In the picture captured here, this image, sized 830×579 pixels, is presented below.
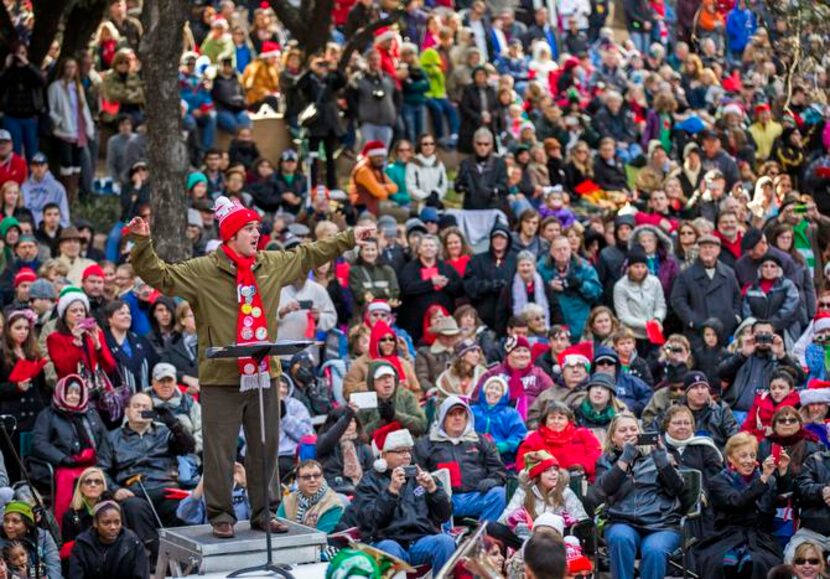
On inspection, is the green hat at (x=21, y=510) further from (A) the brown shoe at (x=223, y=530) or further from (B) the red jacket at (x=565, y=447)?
(B) the red jacket at (x=565, y=447)

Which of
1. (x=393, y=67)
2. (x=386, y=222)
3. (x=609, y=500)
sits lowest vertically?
(x=609, y=500)

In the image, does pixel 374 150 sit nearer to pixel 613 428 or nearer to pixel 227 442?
pixel 613 428

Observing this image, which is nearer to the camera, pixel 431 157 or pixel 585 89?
pixel 431 157

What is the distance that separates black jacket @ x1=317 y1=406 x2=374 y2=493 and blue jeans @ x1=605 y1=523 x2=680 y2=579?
195 centimetres

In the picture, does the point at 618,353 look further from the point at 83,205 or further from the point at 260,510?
the point at 83,205

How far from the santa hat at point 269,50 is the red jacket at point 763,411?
10.7 meters

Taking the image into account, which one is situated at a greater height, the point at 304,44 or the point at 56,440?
the point at 304,44

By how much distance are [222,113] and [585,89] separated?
642cm

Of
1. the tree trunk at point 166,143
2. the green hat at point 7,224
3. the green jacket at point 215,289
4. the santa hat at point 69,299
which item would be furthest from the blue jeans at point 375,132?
the green jacket at point 215,289

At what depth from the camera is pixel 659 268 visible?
18.1 meters

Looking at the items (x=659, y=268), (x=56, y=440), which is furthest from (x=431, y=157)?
(x=56, y=440)

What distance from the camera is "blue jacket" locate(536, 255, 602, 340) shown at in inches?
694

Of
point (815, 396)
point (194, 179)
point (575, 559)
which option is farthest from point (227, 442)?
point (194, 179)

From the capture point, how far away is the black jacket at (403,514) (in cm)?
1253
